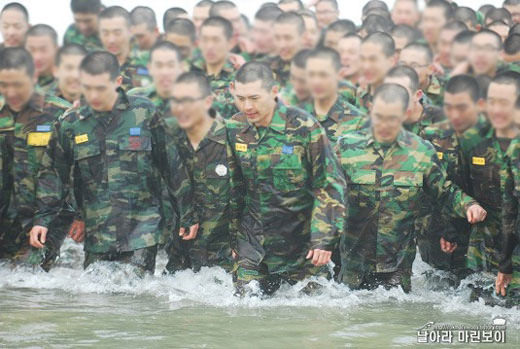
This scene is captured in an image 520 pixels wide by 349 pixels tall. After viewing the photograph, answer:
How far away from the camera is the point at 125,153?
9859 millimetres

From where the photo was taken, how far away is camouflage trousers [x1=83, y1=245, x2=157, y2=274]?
9930 millimetres

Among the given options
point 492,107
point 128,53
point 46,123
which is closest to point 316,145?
point 492,107

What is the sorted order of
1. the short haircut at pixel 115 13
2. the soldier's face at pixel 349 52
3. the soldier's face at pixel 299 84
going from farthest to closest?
the short haircut at pixel 115 13, the soldier's face at pixel 349 52, the soldier's face at pixel 299 84

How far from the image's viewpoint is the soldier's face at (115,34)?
478 inches

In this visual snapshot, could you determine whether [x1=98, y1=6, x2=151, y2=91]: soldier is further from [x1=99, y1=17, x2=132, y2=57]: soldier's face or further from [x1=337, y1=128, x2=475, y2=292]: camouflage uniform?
[x1=337, y1=128, x2=475, y2=292]: camouflage uniform

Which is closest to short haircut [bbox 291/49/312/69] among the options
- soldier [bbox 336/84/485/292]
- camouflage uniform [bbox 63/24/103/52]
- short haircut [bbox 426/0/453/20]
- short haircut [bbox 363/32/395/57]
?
short haircut [bbox 363/32/395/57]

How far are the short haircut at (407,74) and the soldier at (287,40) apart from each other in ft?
6.96

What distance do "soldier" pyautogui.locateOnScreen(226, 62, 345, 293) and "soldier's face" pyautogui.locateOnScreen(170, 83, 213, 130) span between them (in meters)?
0.49

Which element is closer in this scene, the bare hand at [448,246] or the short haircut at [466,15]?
the bare hand at [448,246]

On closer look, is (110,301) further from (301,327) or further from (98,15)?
(98,15)

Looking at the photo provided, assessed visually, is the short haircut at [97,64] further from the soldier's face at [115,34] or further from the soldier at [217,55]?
the soldier's face at [115,34]

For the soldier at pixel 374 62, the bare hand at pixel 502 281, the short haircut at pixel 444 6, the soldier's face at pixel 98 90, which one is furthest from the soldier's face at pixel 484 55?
the soldier's face at pixel 98 90

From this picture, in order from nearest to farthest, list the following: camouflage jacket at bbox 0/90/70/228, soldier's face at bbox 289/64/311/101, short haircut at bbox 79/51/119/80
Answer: short haircut at bbox 79/51/119/80 → camouflage jacket at bbox 0/90/70/228 → soldier's face at bbox 289/64/311/101

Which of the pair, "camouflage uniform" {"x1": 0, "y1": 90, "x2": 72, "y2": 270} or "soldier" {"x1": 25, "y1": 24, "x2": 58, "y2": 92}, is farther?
"soldier" {"x1": 25, "y1": 24, "x2": 58, "y2": 92}
